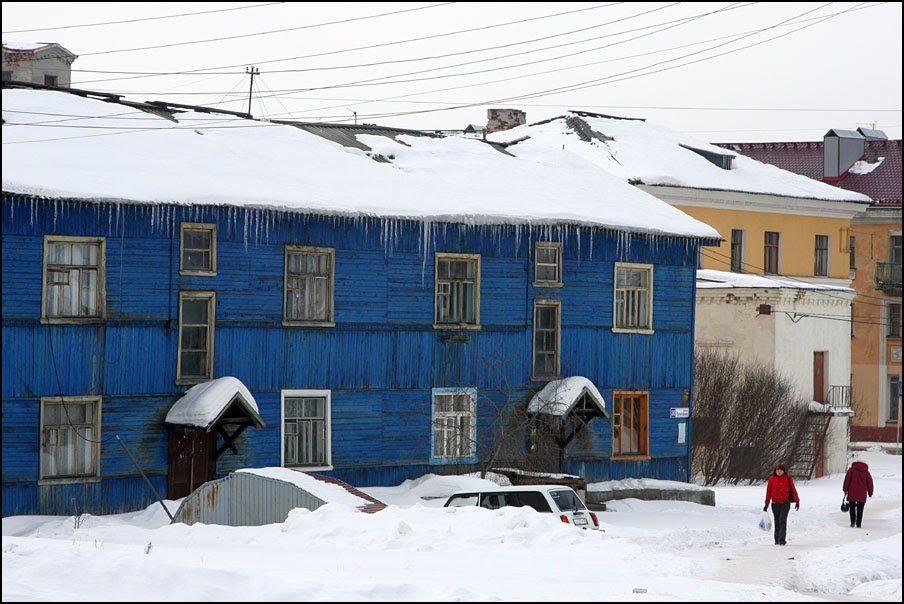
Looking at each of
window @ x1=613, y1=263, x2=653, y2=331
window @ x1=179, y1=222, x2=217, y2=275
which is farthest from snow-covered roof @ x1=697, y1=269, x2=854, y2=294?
window @ x1=179, y1=222, x2=217, y2=275

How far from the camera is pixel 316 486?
918 inches

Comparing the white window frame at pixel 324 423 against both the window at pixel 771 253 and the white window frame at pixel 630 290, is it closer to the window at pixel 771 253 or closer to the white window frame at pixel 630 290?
A: the white window frame at pixel 630 290

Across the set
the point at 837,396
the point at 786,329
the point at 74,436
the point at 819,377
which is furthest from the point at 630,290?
the point at 837,396

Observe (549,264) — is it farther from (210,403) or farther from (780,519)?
(780,519)

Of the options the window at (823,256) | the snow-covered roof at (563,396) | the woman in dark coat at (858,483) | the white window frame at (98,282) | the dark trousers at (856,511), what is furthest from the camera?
the window at (823,256)

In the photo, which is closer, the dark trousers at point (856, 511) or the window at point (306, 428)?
the dark trousers at point (856, 511)

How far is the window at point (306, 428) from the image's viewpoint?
1144 inches

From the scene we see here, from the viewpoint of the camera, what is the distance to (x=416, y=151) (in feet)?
116

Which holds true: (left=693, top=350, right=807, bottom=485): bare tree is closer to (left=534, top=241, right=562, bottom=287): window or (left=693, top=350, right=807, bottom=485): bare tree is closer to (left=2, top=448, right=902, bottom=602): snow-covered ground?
(left=534, top=241, right=562, bottom=287): window

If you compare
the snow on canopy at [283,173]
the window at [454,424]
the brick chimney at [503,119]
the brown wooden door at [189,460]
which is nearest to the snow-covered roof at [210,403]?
the brown wooden door at [189,460]

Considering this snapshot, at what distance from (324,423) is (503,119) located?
2682 centimetres

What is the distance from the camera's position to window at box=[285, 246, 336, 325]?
1145 inches

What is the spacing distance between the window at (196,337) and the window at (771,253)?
2989 cm

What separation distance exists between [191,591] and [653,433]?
70.5 ft
